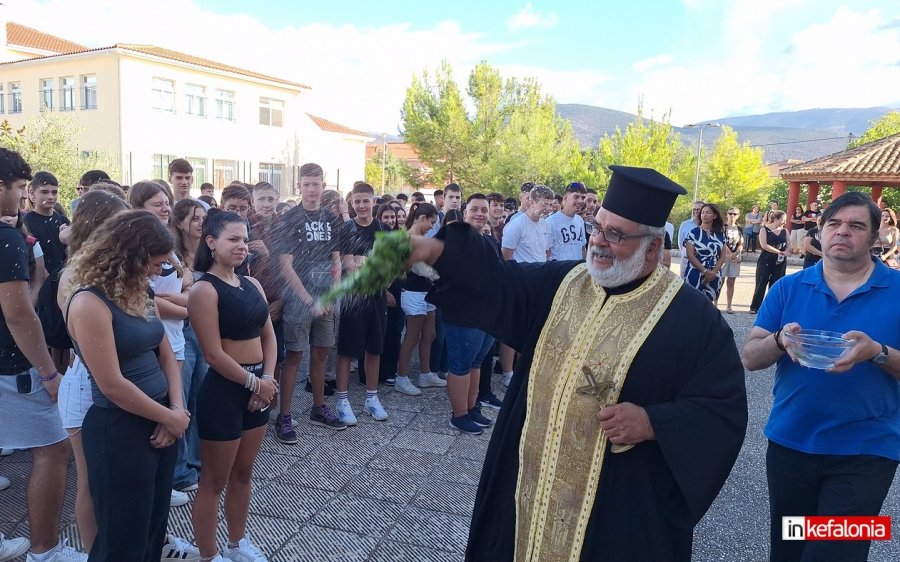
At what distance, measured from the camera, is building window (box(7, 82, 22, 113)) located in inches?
1226

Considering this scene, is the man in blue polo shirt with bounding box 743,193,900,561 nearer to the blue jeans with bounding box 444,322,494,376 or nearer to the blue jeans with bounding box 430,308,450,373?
the blue jeans with bounding box 444,322,494,376

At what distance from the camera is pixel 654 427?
7.13 ft

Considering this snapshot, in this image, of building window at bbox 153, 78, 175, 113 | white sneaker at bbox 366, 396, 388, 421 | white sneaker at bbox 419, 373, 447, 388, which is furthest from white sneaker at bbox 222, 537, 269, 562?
building window at bbox 153, 78, 175, 113

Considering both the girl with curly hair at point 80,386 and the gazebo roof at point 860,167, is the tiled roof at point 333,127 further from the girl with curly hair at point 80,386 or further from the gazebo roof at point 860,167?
the girl with curly hair at point 80,386

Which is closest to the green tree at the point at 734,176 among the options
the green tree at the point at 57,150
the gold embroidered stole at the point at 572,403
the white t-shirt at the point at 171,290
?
the green tree at the point at 57,150

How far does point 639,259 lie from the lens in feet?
7.89

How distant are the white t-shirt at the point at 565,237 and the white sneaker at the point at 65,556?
5.89 metres

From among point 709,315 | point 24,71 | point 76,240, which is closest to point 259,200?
point 76,240

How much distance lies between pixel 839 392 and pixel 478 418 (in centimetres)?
355

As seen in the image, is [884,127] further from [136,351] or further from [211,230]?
[136,351]

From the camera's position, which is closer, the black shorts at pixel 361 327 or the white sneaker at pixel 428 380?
the black shorts at pixel 361 327

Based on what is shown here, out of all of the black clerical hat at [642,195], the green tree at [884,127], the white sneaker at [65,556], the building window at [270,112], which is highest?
the green tree at [884,127]

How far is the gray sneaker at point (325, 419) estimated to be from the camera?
5.69 meters

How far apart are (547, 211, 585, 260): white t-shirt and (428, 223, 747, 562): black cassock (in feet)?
17.9
